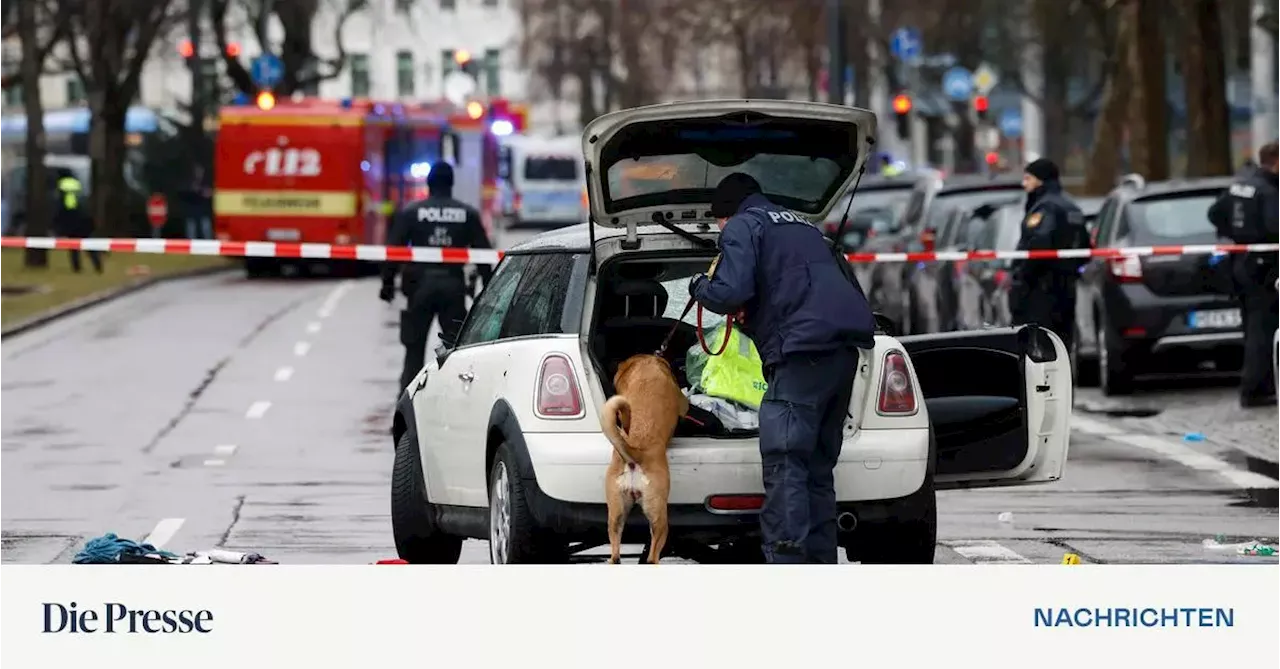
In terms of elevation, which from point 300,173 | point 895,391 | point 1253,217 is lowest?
point 895,391

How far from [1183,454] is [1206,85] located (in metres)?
19.1

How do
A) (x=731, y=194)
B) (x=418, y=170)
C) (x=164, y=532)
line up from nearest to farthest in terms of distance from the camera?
(x=731, y=194), (x=164, y=532), (x=418, y=170)

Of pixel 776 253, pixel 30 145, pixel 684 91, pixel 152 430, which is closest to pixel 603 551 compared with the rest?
pixel 776 253

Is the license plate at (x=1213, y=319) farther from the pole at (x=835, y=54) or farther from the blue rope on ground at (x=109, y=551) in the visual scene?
the pole at (x=835, y=54)

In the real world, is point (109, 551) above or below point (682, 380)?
below

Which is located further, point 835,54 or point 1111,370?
point 835,54

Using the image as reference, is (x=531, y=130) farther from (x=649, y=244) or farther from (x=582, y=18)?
(x=649, y=244)

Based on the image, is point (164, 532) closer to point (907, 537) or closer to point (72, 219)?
point (907, 537)

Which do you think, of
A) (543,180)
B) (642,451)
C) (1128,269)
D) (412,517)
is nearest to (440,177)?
(1128,269)

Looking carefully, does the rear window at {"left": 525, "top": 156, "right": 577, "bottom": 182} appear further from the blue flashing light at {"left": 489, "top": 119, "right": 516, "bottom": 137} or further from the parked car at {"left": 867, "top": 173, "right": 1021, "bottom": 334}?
the parked car at {"left": 867, "top": 173, "right": 1021, "bottom": 334}

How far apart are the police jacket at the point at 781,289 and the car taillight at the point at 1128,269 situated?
11.0 m

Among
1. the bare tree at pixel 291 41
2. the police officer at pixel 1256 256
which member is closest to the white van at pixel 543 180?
the bare tree at pixel 291 41

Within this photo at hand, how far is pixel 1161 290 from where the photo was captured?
20.4 m
